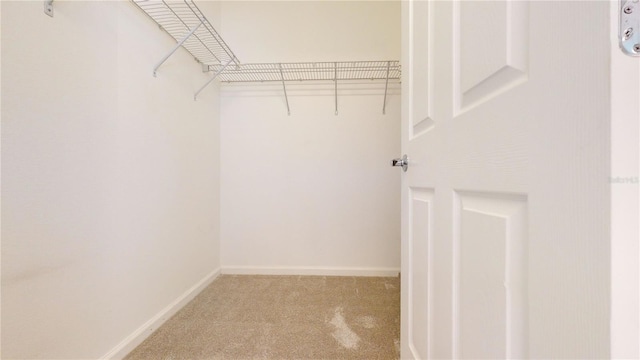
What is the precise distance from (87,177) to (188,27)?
0.98m

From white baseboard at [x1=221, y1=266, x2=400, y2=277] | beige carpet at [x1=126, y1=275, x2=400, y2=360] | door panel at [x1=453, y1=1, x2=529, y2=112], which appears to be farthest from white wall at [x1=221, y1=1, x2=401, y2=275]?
door panel at [x1=453, y1=1, x2=529, y2=112]

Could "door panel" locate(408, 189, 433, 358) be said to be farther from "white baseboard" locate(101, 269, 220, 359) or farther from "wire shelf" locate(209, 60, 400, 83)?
"wire shelf" locate(209, 60, 400, 83)

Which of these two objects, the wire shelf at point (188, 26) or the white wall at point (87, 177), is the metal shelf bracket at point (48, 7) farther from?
the wire shelf at point (188, 26)

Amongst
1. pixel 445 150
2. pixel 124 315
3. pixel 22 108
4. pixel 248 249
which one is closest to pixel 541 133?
pixel 445 150

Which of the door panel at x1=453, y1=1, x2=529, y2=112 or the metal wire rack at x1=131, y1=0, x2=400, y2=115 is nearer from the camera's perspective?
the door panel at x1=453, y1=1, x2=529, y2=112

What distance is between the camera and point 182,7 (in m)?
1.56

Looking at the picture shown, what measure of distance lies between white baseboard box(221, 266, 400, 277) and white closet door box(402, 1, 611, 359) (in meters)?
1.44

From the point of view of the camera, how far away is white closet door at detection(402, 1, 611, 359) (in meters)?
0.29

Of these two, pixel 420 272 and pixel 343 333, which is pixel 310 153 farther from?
pixel 420 272

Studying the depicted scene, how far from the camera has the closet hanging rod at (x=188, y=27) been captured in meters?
1.37
